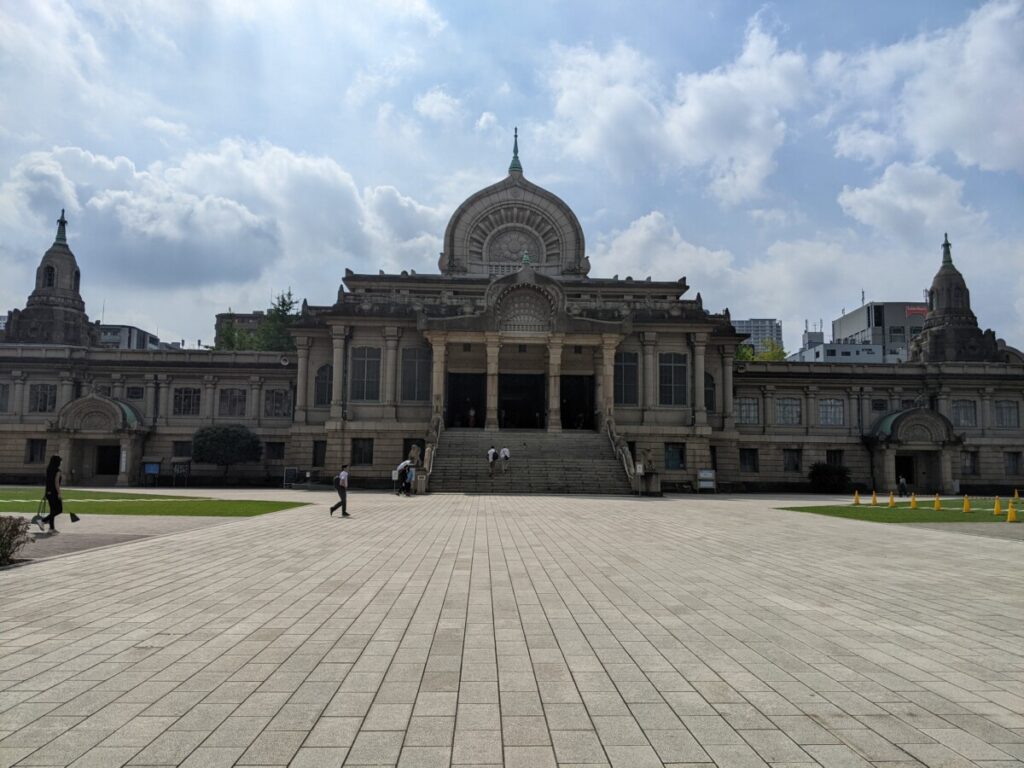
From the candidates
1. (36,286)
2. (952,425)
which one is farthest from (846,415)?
(36,286)

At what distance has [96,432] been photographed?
50594 millimetres

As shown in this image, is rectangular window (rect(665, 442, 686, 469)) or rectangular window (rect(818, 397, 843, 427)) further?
rectangular window (rect(818, 397, 843, 427))

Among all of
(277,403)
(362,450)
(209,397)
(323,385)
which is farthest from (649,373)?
(209,397)

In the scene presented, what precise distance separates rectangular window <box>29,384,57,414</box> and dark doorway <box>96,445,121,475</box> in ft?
15.4

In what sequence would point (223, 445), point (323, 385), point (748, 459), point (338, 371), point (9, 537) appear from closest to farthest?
1. point (9, 537)
2. point (338, 371)
3. point (223, 445)
4. point (323, 385)
5. point (748, 459)

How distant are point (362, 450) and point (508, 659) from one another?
4220 centimetres

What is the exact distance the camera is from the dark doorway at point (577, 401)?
171 feet

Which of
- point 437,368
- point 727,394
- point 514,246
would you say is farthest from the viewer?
point 514,246

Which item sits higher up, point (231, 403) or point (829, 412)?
point (231, 403)

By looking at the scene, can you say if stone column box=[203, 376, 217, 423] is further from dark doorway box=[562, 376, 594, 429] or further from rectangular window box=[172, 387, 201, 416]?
dark doorway box=[562, 376, 594, 429]

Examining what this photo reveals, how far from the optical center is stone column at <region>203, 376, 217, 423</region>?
55.8 meters

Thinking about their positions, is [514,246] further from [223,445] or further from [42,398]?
[42,398]

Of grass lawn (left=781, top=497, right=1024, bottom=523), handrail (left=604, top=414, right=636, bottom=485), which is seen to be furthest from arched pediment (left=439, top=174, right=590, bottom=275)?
grass lawn (left=781, top=497, right=1024, bottom=523)

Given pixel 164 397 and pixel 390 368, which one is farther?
pixel 164 397
